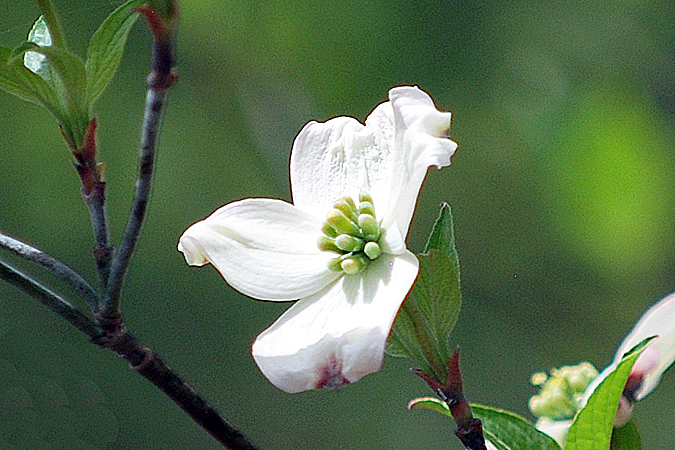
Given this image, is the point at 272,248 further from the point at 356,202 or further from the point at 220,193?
the point at 220,193

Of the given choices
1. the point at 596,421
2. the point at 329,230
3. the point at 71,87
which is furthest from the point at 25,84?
the point at 596,421

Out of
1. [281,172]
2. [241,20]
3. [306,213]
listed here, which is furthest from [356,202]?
[241,20]

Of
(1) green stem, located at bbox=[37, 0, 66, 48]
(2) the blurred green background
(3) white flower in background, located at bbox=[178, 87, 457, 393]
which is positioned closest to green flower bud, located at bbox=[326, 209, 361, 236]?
(3) white flower in background, located at bbox=[178, 87, 457, 393]

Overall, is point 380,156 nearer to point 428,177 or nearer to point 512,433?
point 512,433

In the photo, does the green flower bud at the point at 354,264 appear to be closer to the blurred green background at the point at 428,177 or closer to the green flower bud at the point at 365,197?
the green flower bud at the point at 365,197

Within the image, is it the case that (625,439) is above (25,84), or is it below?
below

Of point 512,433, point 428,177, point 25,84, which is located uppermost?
point 25,84
